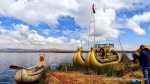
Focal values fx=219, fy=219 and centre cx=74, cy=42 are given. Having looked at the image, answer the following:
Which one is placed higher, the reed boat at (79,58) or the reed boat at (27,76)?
the reed boat at (79,58)

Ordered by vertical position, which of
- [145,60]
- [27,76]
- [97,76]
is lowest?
[27,76]

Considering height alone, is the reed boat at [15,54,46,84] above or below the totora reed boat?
below

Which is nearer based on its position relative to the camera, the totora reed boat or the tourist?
the tourist

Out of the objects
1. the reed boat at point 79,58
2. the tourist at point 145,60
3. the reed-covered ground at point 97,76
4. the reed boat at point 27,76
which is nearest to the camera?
the tourist at point 145,60

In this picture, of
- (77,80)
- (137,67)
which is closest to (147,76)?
(77,80)

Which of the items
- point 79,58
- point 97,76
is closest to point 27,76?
point 97,76

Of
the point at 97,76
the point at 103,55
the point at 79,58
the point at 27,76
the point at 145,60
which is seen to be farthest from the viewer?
the point at 103,55

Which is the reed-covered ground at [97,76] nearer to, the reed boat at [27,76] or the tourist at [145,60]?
the reed boat at [27,76]

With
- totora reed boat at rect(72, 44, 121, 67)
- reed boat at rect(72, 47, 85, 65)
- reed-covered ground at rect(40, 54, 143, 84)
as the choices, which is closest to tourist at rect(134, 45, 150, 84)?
reed-covered ground at rect(40, 54, 143, 84)

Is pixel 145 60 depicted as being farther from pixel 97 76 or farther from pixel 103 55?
pixel 103 55

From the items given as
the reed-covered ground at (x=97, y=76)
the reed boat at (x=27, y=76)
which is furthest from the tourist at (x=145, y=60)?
the reed boat at (x=27, y=76)

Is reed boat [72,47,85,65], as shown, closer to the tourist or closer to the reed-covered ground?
the reed-covered ground

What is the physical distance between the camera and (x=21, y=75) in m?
17.5

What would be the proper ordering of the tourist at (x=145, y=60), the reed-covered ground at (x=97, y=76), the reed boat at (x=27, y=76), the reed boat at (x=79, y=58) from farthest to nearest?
1. the reed boat at (x=79, y=58)
2. the reed boat at (x=27, y=76)
3. the reed-covered ground at (x=97, y=76)
4. the tourist at (x=145, y=60)
